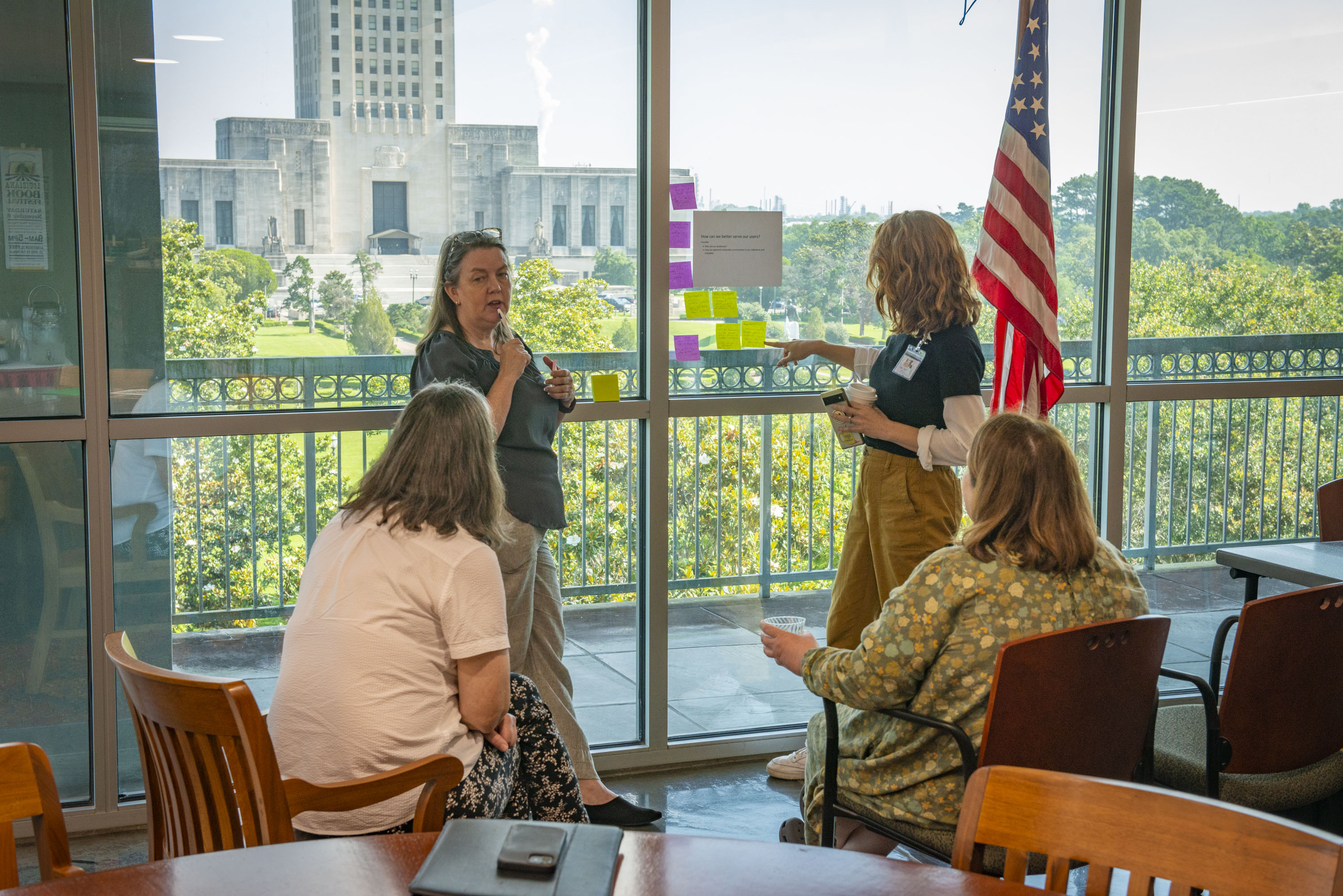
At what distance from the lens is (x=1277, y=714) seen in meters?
2.36

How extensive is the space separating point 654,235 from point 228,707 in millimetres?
2297

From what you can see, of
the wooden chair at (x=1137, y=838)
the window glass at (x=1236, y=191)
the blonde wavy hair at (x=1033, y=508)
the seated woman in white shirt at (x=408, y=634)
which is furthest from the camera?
the window glass at (x=1236, y=191)

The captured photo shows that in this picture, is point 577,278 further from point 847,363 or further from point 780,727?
point 780,727

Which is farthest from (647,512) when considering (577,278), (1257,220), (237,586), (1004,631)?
(1257,220)

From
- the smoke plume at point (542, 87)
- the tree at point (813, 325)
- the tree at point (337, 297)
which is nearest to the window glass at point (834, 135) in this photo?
the tree at point (813, 325)

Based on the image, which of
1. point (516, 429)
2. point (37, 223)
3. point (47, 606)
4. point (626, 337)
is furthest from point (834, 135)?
point (47, 606)

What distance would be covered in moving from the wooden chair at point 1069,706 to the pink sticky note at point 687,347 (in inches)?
70.1

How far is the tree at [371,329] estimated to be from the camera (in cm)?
343

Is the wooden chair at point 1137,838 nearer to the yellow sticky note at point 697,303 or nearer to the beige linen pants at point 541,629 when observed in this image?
the beige linen pants at point 541,629

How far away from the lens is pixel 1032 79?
3672 millimetres

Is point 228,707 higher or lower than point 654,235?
lower

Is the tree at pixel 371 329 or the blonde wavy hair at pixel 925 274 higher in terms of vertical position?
the blonde wavy hair at pixel 925 274

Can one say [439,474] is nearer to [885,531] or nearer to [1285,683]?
[885,531]

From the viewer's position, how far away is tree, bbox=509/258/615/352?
358 cm
